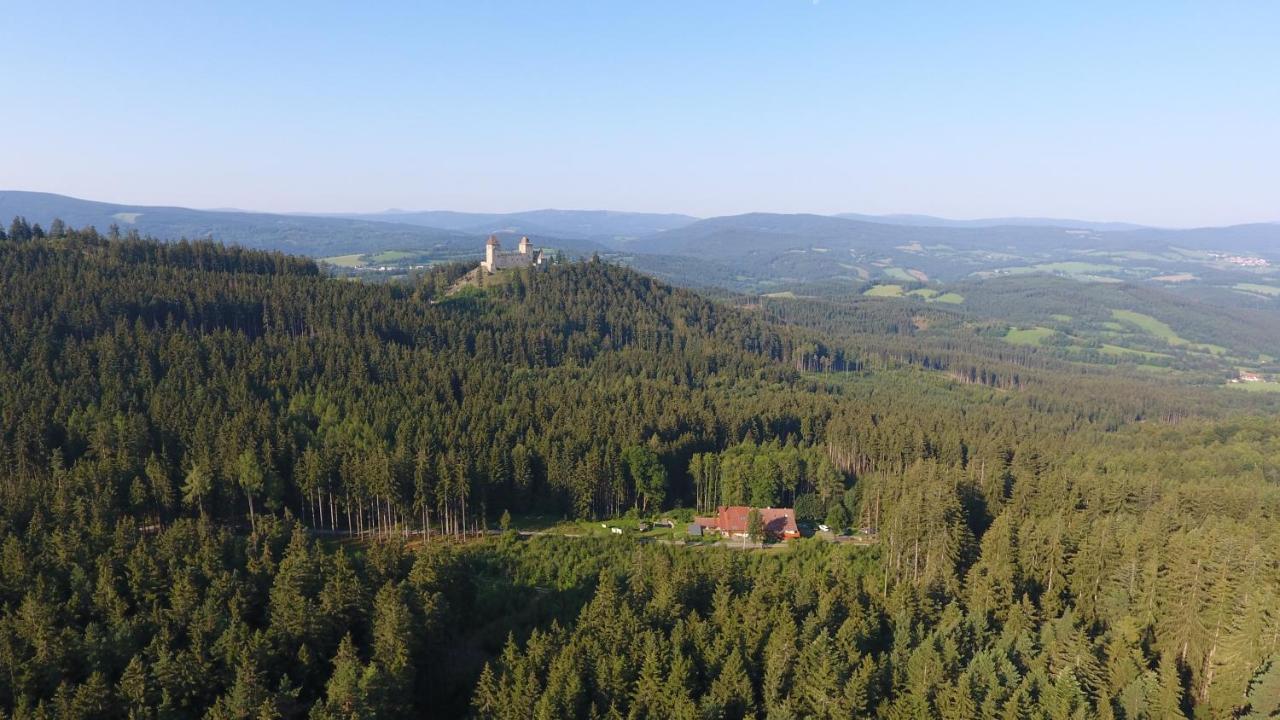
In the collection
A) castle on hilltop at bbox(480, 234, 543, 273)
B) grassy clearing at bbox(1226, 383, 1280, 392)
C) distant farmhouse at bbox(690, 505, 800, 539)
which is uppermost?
castle on hilltop at bbox(480, 234, 543, 273)

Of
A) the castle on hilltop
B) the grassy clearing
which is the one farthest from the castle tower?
the grassy clearing

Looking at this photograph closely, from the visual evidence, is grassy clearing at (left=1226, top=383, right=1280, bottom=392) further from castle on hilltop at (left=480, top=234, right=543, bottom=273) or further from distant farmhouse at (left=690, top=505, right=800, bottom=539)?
castle on hilltop at (left=480, top=234, right=543, bottom=273)

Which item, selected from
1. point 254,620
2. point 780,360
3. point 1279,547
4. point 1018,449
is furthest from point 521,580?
point 780,360

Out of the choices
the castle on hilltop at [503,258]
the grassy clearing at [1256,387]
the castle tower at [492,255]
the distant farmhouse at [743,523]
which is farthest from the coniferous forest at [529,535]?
the grassy clearing at [1256,387]

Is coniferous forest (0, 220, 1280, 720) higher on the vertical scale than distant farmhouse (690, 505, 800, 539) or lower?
higher

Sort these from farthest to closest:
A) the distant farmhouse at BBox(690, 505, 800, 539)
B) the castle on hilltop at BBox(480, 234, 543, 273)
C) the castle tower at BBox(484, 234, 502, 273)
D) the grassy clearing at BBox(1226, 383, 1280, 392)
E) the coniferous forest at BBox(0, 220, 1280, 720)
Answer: the grassy clearing at BBox(1226, 383, 1280, 392)
the castle on hilltop at BBox(480, 234, 543, 273)
the castle tower at BBox(484, 234, 502, 273)
the distant farmhouse at BBox(690, 505, 800, 539)
the coniferous forest at BBox(0, 220, 1280, 720)

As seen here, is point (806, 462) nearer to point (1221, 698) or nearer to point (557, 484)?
point (557, 484)
